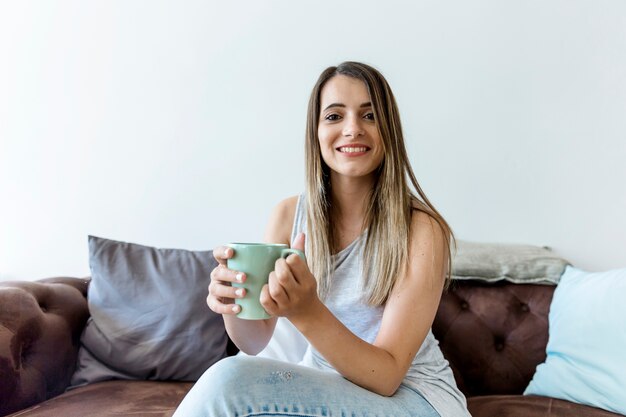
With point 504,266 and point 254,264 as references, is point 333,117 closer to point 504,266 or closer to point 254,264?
point 254,264

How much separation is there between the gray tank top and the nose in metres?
0.22

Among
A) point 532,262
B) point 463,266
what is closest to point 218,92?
point 463,266

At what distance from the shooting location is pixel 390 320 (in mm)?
999

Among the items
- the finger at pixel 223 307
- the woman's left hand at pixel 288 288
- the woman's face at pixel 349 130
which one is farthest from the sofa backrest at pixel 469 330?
the woman's left hand at pixel 288 288

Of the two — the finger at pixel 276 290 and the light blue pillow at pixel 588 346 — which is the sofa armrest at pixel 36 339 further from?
the light blue pillow at pixel 588 346

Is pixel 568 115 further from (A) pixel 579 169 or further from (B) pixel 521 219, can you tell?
(B) pixel 521 219

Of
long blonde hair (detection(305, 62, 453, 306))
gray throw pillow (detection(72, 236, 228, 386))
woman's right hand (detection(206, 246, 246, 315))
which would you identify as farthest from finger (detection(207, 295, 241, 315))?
gray throw pillow (detection(72, 236, 228, 386))

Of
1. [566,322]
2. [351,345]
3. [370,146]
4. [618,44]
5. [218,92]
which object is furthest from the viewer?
[218,92]

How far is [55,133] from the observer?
Result: 1.87 metres

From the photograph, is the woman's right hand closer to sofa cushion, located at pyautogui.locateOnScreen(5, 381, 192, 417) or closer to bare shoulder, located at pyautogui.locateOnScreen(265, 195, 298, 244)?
bare shoulder, located at pyautogui.locateOnScreen(265, 195, 298, 244)

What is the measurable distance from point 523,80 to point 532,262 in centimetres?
60

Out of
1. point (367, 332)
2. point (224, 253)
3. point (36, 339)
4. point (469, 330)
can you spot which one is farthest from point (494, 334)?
point (36, 339)

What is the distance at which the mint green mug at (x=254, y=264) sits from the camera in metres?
0.78

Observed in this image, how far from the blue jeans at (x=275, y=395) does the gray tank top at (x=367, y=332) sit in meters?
0.13
